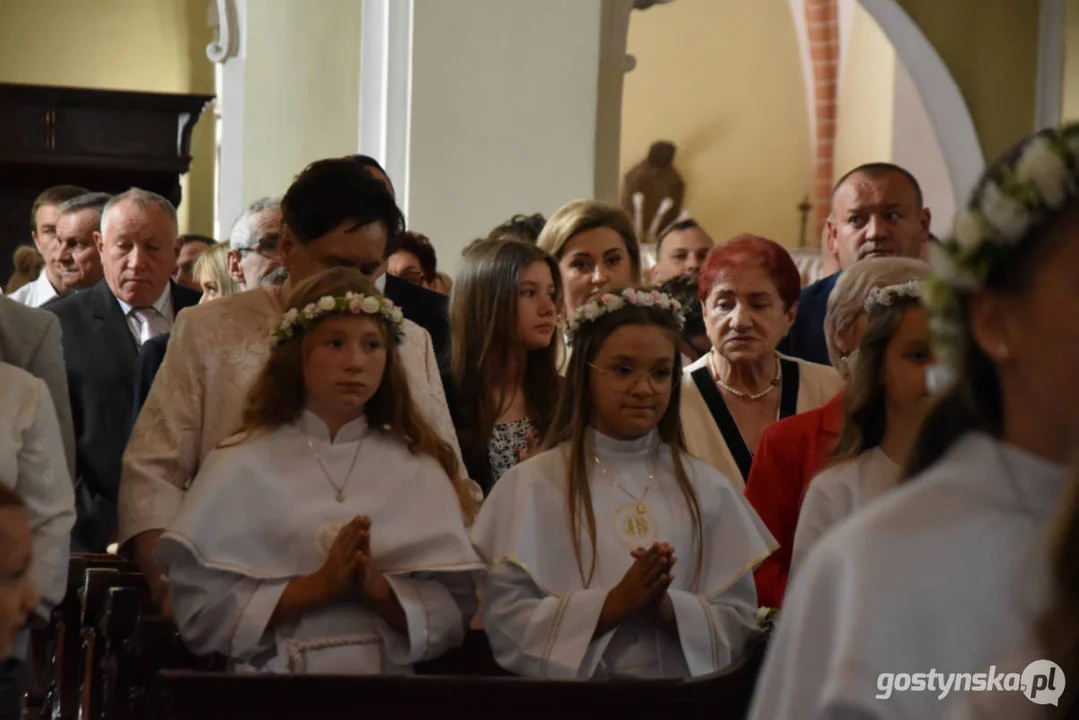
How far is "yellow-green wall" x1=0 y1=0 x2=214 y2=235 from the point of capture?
43.9ft

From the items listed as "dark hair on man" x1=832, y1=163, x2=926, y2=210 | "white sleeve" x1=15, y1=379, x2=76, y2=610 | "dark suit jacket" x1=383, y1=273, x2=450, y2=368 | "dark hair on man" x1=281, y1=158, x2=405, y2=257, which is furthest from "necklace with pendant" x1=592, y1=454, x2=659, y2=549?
"dark hair on man" x1=832, y1=163, x2=926, y2=210

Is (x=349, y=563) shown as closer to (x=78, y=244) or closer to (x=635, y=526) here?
(x=635, y=526)

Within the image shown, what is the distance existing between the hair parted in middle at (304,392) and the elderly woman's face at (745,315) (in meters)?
1.03

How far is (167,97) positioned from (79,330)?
6299 millimetres

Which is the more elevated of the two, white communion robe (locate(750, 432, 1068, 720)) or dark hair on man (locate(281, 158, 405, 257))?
dark hair on man (locate(281, 158, 405, 257))

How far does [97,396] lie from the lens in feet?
17.4

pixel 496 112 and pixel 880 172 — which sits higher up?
pixel 496 112

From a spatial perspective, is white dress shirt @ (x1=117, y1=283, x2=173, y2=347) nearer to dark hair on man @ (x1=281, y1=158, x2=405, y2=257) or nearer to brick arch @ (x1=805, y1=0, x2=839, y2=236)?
dark hair on man @ (x1=281, y1=158, x2=405, y2=257)

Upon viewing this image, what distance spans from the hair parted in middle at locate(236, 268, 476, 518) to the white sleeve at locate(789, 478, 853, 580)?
791 millimetres

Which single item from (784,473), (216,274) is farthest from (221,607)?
(216,274)

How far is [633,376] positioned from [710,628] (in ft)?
2.03

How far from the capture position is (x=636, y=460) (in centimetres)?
401

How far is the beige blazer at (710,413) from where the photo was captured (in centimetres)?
461

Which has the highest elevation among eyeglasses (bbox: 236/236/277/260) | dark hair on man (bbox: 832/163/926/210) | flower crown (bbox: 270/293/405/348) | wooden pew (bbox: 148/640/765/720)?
dark hair on man (bbox: 832/163/926/210)
